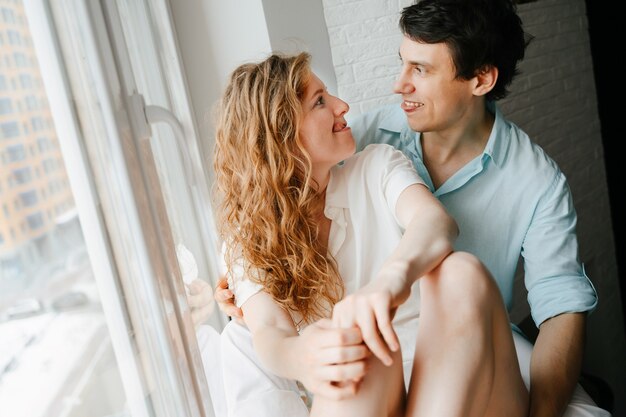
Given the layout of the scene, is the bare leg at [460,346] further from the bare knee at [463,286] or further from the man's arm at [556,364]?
the man's arm at [556,364]

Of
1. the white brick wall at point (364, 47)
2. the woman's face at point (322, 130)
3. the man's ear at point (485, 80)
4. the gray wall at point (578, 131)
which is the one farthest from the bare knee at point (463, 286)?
the gray wall at point (578, 131)

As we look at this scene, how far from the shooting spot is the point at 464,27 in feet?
6.06

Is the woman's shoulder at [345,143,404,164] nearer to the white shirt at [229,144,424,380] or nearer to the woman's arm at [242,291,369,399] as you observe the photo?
the white shirt at [229,144,424,380]

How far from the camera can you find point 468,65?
6.12ft

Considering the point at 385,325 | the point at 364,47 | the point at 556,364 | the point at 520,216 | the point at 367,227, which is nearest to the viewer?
the point at 385,325

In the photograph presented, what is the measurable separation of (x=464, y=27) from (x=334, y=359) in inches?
44.9

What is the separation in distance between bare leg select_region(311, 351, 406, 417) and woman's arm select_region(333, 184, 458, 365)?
63mm

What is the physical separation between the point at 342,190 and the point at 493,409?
0.62 m

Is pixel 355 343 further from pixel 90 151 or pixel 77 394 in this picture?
pixel 90 151

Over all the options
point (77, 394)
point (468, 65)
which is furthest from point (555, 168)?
point (77, 394)

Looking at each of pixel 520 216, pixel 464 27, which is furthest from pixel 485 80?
pixel 520 216

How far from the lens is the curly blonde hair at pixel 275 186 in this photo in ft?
4.98

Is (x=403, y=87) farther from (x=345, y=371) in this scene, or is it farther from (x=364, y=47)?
(x=345, y=371)

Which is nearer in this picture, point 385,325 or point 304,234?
point 385,325
